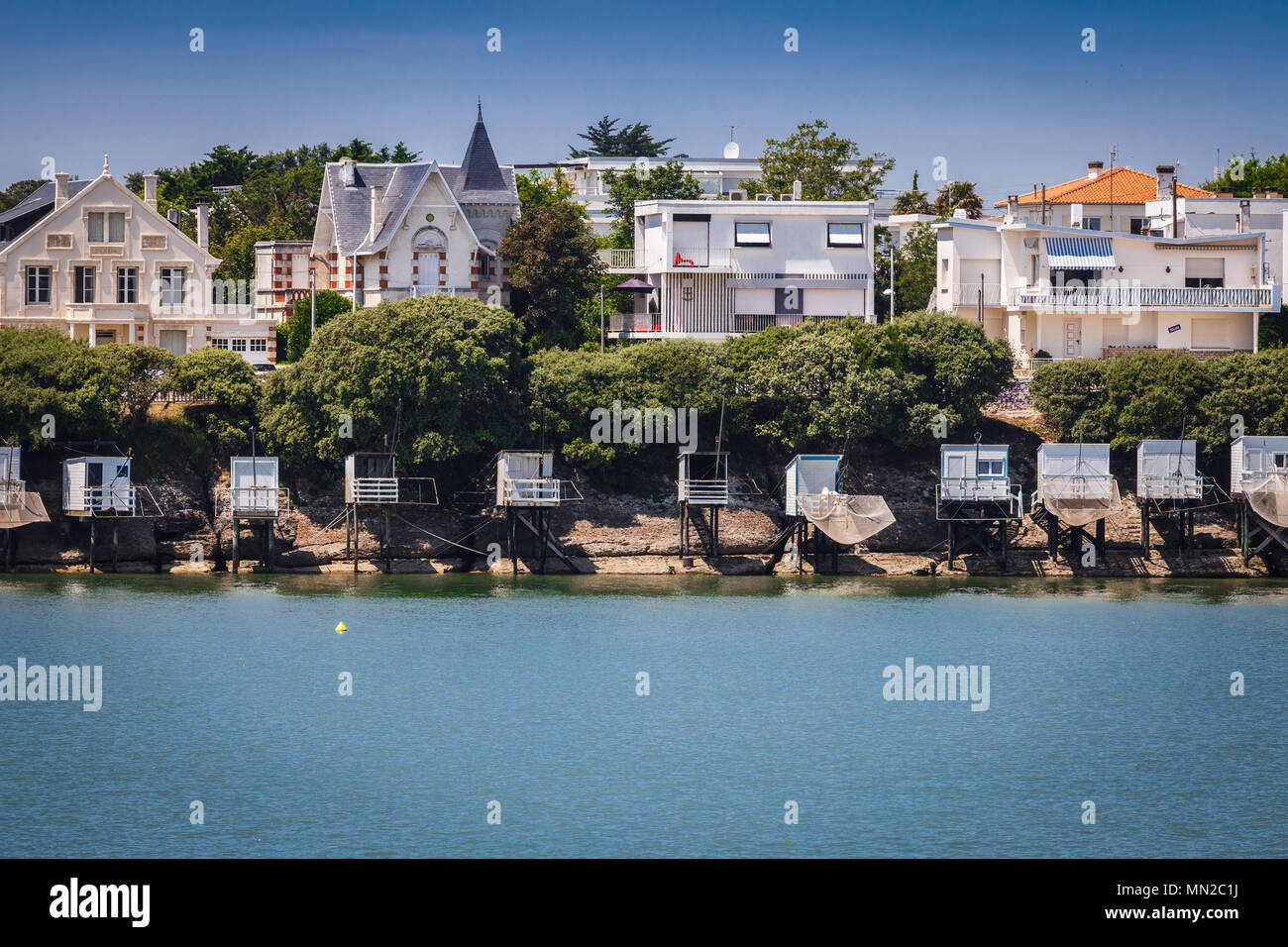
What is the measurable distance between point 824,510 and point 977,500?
7.09 m

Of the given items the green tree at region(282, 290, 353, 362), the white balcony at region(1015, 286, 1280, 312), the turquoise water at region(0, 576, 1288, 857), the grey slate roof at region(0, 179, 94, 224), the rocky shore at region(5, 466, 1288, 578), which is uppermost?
the grey slate roof at region(0, 179, 94, 224)

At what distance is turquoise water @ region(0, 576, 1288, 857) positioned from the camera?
39219 millimetres

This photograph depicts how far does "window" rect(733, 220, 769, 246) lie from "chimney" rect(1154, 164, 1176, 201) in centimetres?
2315

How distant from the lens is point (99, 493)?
72.3 meters

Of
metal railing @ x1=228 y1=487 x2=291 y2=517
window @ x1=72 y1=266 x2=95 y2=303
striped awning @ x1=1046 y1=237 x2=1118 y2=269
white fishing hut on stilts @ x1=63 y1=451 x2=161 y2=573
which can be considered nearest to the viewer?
white fishing hut on stilts @ x1=63 y1=451 x2=161 y2=573

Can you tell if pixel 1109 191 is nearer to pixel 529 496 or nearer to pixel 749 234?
pixel 749 234

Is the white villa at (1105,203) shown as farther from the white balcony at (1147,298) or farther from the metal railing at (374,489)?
the metal railing at (374,489)

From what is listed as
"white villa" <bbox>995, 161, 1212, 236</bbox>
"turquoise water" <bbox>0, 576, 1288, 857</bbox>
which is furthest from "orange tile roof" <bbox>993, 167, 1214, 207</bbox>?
"turquoise water" <bbox>0, 576, 1288, 857</bbox>

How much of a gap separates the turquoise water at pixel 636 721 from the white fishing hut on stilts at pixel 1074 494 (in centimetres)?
375

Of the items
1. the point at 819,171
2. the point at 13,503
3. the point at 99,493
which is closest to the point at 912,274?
the point at 819,171

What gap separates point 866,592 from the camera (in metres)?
69.4

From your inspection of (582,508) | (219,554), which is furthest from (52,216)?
(582,508)

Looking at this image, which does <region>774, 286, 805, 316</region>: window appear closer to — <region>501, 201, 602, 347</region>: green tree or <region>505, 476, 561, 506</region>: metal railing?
<region>501, 201, 602, 347</region>: green tree
